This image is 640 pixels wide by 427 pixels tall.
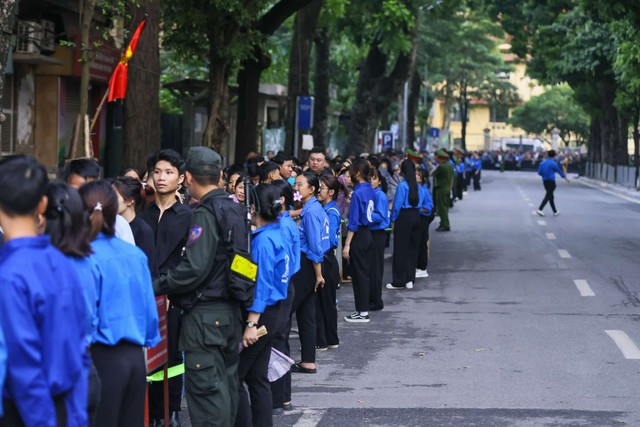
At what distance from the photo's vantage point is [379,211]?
13.8 meters

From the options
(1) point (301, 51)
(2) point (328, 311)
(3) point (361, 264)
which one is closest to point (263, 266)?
(2) point (328, 311)

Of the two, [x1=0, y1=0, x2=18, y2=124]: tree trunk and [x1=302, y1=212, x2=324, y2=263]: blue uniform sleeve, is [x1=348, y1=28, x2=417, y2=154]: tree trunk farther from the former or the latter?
[x1=0, y1=0, x2=18, y2=124]: tree trunk

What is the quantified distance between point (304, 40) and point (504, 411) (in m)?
19.7

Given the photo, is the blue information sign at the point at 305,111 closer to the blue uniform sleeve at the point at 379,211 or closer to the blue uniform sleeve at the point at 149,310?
the blue uniform sleeve at the point at 379,211

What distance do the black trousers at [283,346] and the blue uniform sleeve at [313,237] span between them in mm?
1503

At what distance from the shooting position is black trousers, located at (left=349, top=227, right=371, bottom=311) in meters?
13.4

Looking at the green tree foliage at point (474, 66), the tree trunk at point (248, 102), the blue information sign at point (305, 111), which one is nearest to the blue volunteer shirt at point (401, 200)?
the tree trunk at point (248, 102)

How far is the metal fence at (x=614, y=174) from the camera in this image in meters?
52.3

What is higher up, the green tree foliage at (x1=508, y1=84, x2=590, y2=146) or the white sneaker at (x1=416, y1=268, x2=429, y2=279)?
the green tree foliage at (x1=508, y1=84, x2=590, y2=146)

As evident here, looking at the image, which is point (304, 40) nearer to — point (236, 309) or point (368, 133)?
point (368, 133)

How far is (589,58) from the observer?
47.5 meters

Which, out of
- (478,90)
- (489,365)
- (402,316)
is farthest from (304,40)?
(478,90)

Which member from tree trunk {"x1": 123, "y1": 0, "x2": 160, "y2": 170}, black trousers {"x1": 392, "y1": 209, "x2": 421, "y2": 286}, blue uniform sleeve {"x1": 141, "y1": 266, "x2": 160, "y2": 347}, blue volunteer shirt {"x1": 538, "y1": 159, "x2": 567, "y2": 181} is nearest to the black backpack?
blue uniform sleeve {"x1": 141, "y1": 266, "x2": 160, "y2": 347}

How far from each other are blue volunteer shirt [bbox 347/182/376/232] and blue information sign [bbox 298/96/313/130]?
14.1 meters
